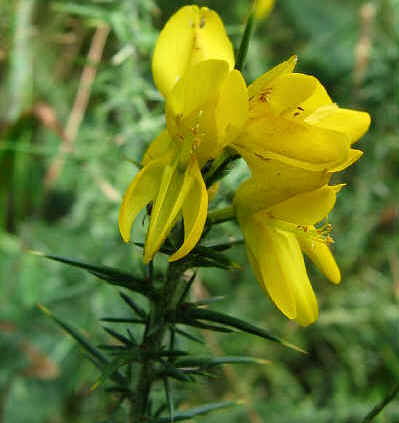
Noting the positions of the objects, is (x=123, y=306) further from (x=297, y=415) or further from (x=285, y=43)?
(x=285, y=43)

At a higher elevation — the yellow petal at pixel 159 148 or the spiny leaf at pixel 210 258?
the yellow petal at pixel 159 148

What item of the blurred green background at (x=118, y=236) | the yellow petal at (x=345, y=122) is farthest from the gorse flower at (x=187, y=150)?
the blurred green background at (x=118, y=236)

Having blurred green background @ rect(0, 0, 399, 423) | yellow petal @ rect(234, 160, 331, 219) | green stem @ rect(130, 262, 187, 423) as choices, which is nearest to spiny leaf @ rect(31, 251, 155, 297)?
green stem @ rect(130, 262, 187, 423)

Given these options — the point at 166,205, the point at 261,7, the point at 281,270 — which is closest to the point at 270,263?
the point at 281,270

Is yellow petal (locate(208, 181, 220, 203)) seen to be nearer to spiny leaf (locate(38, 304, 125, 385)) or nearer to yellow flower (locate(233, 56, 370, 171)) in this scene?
yellow flower (locate(233, 56, 370, 171))

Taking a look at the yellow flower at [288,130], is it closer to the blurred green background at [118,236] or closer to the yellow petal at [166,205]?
the yellow petal at [166,205]

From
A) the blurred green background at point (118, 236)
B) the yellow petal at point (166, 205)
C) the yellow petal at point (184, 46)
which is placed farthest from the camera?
the blurred green background at point (118, 236)
